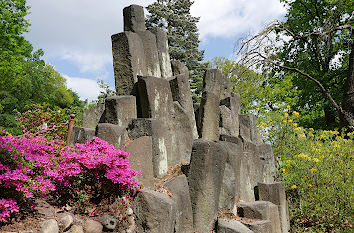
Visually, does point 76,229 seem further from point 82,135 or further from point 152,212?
point 82,135

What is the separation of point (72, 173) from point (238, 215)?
11.7ft

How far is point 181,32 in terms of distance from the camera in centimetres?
2527

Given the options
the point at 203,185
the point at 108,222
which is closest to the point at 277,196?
the point at 203,185

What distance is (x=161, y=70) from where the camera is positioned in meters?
7.75

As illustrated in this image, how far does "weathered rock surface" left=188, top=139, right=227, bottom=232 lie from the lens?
16.7 ft

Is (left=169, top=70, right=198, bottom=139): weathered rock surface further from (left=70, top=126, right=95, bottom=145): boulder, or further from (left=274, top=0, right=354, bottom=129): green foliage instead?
(left=274, top=0, right=354, bottom=129): green foliage

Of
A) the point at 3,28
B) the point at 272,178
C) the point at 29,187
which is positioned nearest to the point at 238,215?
the point at 272,178

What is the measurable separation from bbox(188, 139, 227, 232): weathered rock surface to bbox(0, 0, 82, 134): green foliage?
1651cm

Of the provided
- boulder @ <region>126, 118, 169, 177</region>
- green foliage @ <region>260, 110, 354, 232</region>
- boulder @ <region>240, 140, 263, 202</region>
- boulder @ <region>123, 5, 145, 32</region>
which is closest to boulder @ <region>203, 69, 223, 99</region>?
boulder @ <region>240, 140, 263, 202</region>

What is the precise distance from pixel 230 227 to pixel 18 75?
64.9 ft

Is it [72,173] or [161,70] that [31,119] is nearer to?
[161,70]

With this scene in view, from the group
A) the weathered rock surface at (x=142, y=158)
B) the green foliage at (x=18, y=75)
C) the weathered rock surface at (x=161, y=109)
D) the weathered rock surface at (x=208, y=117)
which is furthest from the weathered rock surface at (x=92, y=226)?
the green foliage at (x=18, y=75)

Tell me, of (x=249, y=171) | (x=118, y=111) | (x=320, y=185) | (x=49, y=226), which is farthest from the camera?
(x=320, y=185)

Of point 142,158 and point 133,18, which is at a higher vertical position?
point 133,18
